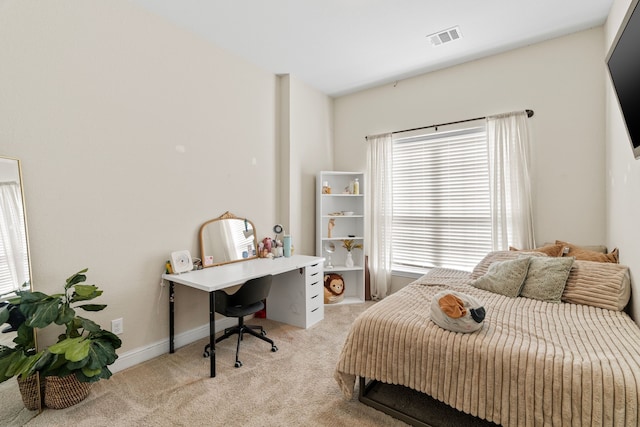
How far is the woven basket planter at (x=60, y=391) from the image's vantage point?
1808mm

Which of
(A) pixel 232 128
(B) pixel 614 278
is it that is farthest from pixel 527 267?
(A) pixel 232 128

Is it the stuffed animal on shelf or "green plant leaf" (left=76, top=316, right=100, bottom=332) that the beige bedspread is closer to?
"green plant leaf" (left=76, top=316, right=100, bottom=332)

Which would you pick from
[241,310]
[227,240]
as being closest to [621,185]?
[241,310]

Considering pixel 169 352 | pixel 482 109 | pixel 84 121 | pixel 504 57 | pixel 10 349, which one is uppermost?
pixel 504 57

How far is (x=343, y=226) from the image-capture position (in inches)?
167

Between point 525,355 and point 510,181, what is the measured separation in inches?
88.5

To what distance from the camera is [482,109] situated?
333 cm

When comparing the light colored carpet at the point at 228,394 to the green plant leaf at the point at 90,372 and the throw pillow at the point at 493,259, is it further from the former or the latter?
the throw pillow at the point at 493,259

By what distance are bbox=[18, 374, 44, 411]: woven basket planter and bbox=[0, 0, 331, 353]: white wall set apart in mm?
478

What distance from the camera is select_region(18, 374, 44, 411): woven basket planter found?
70.5 inches

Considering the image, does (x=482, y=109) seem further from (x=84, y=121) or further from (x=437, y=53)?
(x=84, y=121)

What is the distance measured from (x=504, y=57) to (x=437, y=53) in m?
0.73

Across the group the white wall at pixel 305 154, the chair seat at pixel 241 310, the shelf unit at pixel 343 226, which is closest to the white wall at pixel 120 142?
the chair seat at pixel 241 310

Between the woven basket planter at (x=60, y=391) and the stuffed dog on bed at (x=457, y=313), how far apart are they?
2298mm
